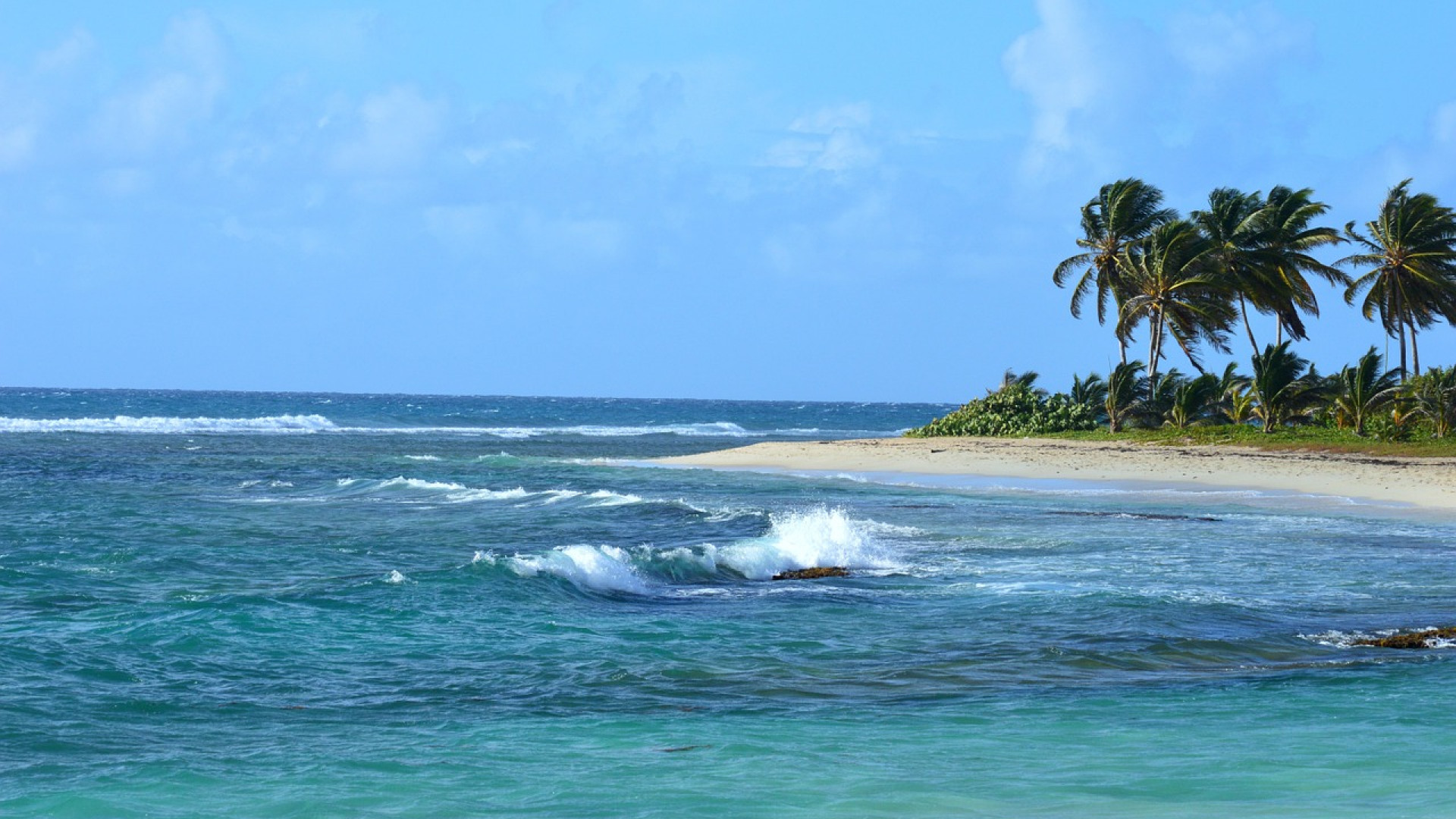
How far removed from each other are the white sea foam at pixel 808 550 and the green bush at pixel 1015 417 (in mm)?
26202

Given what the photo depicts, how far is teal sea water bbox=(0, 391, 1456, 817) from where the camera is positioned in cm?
652

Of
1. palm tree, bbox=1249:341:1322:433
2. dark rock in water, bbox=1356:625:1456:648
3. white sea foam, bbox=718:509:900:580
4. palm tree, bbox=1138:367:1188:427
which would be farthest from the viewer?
palm tree, bbox=1138:367:1188:427

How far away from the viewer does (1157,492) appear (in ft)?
86.3

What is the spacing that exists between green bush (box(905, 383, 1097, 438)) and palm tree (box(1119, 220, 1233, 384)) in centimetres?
280

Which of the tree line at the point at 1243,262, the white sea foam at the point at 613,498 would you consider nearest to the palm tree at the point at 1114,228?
the tree line at the point at 1243,262

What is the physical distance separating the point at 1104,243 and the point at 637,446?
64.2ft

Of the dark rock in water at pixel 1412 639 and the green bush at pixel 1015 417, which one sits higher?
the green bush at pixel 1015 417

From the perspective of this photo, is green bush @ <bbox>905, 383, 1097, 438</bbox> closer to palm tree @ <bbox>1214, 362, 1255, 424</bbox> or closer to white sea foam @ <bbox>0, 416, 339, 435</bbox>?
palm tree @ <bbox>1214, 362, 1255, 424</bbox>

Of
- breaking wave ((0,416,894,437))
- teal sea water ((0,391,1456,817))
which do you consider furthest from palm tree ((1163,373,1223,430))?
breaking wave ((0,416,894,437))

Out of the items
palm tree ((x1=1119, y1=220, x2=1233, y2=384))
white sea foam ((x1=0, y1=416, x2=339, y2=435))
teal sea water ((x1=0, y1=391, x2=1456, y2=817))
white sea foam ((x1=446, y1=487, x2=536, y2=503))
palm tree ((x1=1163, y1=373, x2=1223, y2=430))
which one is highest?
palm tree ((x1=1119, y1=220, x2=1233, y2=384))

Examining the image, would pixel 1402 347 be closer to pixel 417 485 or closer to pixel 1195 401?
pixel 1195 401

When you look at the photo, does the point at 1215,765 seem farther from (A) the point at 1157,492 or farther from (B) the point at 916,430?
(B) the point at 916,430

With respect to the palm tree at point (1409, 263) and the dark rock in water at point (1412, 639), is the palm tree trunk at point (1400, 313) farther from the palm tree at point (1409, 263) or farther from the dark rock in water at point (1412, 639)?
the dark rock in water at point (1412, 639)

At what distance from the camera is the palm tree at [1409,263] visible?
38531mm
